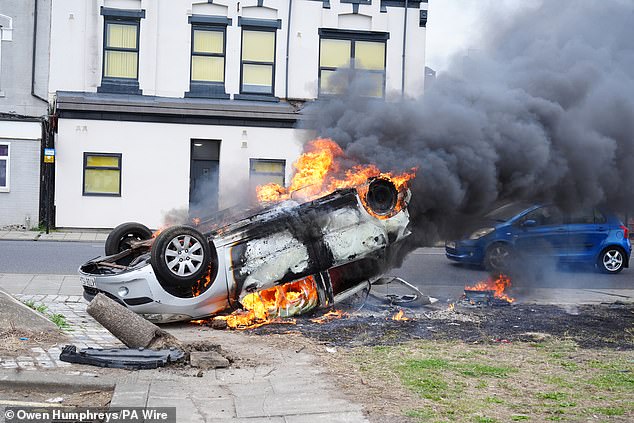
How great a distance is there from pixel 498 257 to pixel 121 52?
1413cm

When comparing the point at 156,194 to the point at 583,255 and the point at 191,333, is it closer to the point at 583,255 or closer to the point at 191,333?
the point at 583,255

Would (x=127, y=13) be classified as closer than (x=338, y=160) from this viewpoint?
No

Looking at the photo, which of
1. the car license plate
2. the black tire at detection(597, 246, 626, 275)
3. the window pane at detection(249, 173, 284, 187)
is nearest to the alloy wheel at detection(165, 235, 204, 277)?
the car license plate

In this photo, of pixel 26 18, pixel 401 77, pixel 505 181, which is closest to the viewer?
pixel 505 181

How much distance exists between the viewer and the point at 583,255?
51.1 ft

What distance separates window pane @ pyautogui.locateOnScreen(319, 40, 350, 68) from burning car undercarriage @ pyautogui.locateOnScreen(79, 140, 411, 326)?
15217 millimetres

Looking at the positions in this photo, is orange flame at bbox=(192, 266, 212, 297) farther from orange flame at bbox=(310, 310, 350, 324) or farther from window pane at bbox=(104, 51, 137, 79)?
window pane at bbox=(104, 51, 137, 79)

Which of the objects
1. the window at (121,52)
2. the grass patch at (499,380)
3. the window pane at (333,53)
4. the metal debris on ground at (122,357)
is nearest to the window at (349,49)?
the window pane at (333,53)

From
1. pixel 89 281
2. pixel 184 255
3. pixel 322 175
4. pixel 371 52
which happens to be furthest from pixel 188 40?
pixel 184 255

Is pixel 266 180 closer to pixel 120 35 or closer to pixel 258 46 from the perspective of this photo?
pixel 258 46

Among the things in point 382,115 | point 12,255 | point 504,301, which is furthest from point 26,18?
point 504,301

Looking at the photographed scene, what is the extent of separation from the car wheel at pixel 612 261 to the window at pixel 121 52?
14.7 metres

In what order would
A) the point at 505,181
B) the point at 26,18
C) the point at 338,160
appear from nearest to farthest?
1. the point at 338,160
2. the point at 505,181
3. the point at 26,18

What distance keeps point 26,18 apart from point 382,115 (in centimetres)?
1679
